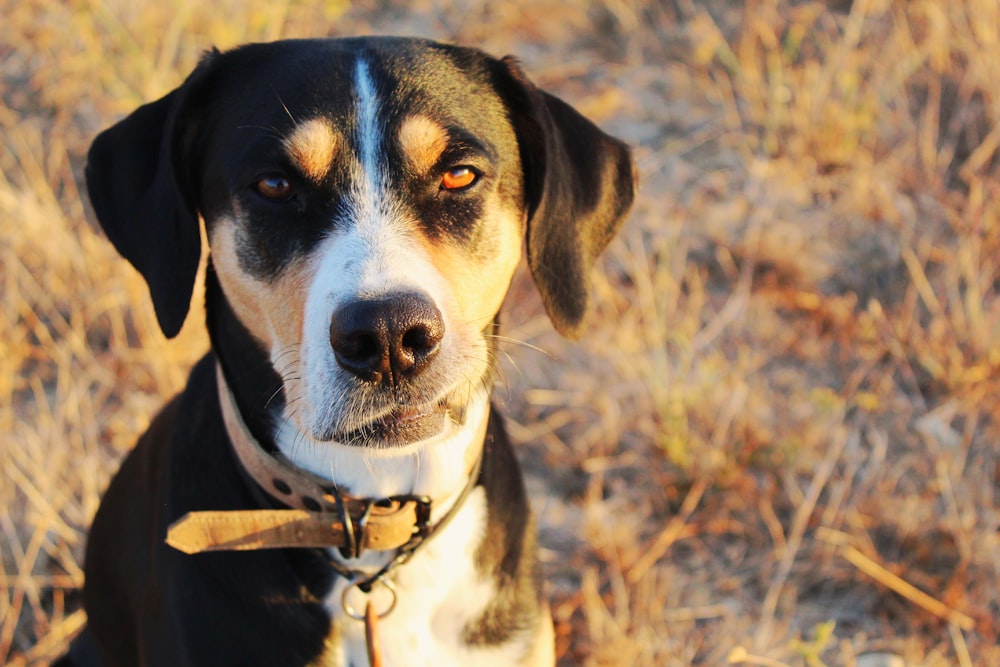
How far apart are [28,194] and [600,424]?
2.82m

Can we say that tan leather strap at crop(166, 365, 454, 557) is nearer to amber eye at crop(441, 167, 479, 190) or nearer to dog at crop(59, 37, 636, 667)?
dog at crop(59, 37, 636, 667)

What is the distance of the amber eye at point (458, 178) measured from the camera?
2492mm

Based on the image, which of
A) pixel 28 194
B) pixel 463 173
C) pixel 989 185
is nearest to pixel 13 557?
pixel 28 194

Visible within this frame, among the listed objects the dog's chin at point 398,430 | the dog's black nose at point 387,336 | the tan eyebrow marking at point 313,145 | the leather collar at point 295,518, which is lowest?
the leather collar at point 295,518

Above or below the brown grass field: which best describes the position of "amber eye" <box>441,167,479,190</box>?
above

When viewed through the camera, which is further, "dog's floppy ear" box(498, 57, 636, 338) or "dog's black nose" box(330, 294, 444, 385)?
"dog's floppy ear" box(498, 57, 636, 338)

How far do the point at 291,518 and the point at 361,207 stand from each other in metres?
0.69

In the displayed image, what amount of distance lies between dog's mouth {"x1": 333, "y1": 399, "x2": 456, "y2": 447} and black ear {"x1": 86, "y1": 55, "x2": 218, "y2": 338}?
57cm

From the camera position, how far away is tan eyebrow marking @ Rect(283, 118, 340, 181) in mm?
2363

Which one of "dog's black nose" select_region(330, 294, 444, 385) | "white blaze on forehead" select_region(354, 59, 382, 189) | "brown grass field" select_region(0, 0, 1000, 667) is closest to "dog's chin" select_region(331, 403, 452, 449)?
"dog's black nose" select_region(330, 294, 444, 385)

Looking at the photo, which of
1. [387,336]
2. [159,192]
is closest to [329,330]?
[387,336]

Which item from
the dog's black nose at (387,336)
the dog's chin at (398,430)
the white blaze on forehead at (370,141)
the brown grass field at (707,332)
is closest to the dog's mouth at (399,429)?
the dog's chin at (398,430)

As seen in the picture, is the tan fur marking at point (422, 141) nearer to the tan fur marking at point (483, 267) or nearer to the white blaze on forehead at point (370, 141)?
the white blaze on forehead at point (370, 141)

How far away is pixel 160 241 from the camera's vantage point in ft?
8.34
